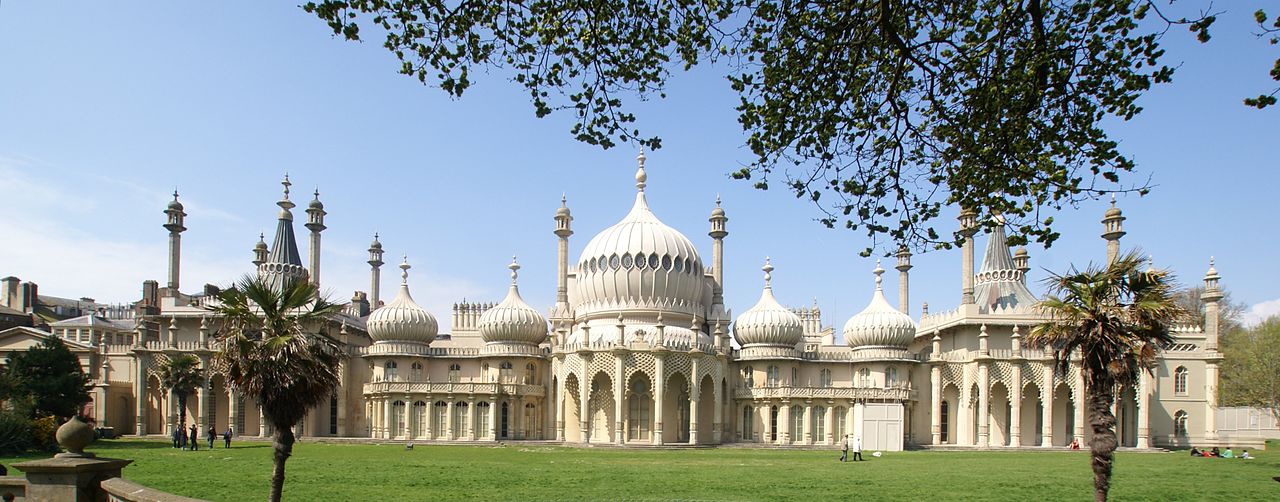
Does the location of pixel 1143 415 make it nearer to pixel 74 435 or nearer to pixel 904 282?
pixel 904 282

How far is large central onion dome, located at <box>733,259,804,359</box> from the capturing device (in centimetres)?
5416

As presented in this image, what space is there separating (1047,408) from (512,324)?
93.3 ft

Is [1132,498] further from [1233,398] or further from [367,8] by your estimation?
[1233,398]

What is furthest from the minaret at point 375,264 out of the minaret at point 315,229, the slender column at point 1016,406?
the slender column at point 1016,406

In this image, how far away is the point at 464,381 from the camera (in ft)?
182

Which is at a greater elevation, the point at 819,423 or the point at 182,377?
the point at 182,377

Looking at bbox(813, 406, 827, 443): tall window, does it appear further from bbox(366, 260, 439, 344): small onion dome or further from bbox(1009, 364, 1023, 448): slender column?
bbox(366, 260, 439, 344): small onion dome

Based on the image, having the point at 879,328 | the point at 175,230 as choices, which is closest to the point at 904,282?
the point at 879,328

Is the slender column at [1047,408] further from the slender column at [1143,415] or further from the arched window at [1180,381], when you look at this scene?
the arched window at [1180,381]

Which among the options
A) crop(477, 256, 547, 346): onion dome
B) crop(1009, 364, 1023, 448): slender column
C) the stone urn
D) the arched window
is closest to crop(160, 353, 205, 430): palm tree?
crop(477, 256, 547, 346): onion dome

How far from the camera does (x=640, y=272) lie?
53406mm

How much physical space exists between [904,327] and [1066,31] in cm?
4347

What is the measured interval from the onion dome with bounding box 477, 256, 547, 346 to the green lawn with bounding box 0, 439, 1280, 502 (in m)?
15.5

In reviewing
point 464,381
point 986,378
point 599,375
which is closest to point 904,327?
point 986,378
